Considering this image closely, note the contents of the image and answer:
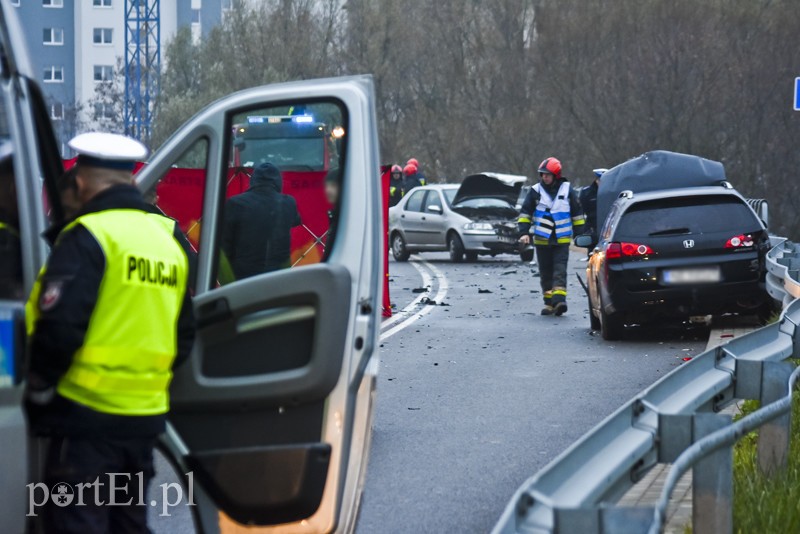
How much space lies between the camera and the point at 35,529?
456cm

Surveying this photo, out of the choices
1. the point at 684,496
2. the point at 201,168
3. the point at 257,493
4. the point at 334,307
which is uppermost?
the point at 201,168

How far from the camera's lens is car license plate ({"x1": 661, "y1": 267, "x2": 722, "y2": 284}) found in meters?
15.8

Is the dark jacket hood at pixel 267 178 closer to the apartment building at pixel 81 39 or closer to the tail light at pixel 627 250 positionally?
the tail light at pixel 627 250

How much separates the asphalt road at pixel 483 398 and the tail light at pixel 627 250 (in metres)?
0.90

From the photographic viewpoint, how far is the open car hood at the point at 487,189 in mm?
32562

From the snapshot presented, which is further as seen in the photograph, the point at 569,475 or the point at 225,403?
the point at 225,403

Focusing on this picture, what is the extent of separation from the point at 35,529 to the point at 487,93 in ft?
167

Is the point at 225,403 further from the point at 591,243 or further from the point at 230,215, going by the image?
the point at 591,243

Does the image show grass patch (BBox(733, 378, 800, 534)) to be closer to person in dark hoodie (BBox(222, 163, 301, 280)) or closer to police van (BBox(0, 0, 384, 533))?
police van (BBox(0, 0, 384, 533))

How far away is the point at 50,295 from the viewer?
430 centimetres

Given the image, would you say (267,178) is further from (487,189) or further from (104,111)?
(104,111)

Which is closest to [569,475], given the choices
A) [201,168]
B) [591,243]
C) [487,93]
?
[201,168]

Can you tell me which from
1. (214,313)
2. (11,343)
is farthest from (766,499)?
(11,343)

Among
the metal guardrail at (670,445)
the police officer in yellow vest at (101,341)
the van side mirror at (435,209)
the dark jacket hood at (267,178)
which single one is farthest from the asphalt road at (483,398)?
the van side mirror at (435,209)
